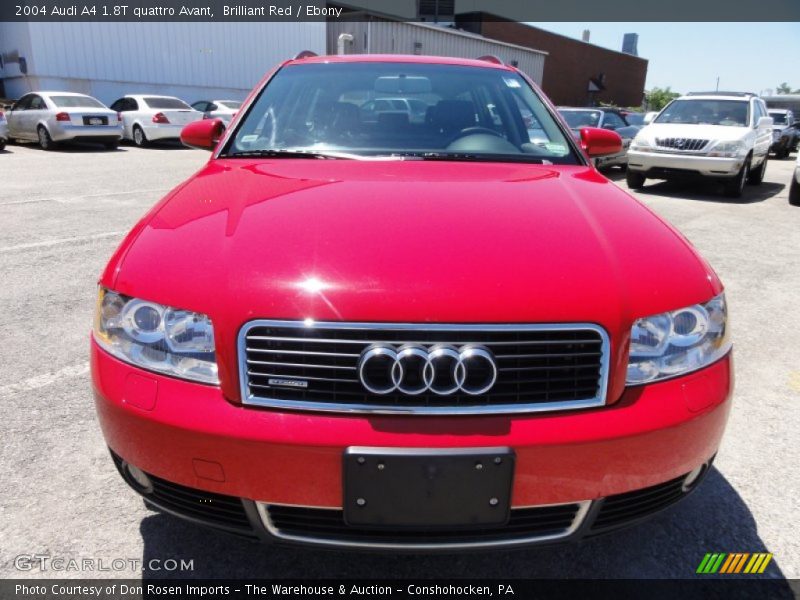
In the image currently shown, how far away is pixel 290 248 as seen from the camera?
65.4 inches

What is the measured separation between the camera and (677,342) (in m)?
1.67

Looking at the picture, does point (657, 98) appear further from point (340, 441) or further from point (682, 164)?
point (340, 441)

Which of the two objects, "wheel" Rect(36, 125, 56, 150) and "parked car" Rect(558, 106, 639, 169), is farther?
"wheel" Rect(36, 125, 56, 150)

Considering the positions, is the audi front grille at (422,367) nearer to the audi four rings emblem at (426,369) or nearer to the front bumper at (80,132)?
the audi four rings emblem at (426,369)

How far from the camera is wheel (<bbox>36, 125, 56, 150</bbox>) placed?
14909 mm

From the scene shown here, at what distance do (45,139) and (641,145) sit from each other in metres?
13.6

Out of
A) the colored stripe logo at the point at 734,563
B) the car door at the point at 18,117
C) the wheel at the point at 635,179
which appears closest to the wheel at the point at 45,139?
the car door at the point at 18,117

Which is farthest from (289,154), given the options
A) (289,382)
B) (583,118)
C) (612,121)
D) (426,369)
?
(612,121)

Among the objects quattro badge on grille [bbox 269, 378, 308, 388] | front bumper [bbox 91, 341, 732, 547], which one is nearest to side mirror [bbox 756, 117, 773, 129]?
front bumper [bbox 91, 341, 732, 547]

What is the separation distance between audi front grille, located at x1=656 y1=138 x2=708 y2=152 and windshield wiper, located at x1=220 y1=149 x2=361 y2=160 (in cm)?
889

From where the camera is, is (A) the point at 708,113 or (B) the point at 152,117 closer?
(A) the point at 708,113

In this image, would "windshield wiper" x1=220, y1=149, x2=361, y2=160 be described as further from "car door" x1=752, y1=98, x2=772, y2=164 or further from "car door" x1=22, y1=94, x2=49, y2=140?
"car door" x1=22, y1=94, x2=49, y2=140

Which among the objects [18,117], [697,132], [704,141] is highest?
[697,132]

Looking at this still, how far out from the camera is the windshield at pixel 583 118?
1216 centimetres
